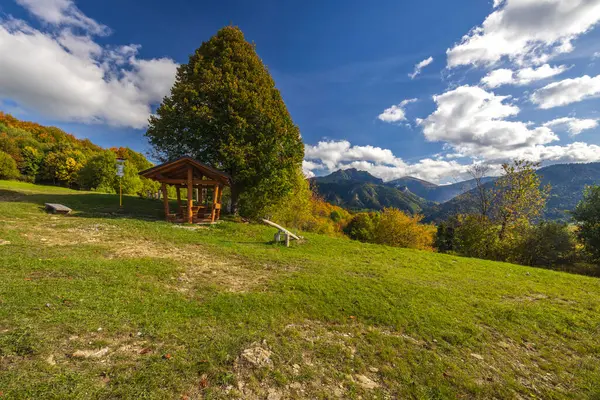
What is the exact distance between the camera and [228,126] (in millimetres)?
18047

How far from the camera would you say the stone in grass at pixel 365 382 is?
3.99m

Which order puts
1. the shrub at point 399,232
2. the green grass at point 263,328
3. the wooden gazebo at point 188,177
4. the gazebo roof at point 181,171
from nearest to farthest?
1. the green grass at point 263,328
2. the gazebo roof at point 181,171
3. the wooden gazebo at point 188,177
4. the shrub at point 399,232

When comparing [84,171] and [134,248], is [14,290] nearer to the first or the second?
[134,248]

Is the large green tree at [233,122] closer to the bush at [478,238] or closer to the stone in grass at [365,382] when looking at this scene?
the stone in grass at [365,382]

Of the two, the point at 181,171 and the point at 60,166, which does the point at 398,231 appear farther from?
the point at 60,166

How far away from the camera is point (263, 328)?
522 cm

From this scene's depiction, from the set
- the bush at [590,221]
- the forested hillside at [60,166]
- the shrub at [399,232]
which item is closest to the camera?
the bush at [590,221]

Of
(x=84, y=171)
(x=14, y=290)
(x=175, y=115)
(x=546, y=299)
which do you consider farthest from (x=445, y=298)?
(x=84, y=171)

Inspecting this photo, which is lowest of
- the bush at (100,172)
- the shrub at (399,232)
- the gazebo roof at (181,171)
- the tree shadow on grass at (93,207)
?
the shrub at (399,232)

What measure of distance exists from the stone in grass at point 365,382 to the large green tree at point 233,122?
15.9m

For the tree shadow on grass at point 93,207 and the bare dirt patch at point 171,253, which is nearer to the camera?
the bare dirt patch at point 171,253

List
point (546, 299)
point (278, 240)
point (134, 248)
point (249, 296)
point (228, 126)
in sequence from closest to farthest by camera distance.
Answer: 1. point (249, 296)
2. point (546, 299)
3. point (134, 248)
4. point (278, 240)
5. point (228, 126)

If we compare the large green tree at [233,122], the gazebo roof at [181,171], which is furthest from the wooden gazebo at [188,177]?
the large green tree at [233,122]

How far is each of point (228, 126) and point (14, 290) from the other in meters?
14.9
